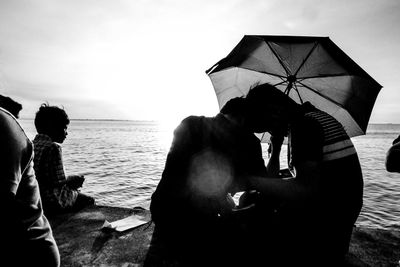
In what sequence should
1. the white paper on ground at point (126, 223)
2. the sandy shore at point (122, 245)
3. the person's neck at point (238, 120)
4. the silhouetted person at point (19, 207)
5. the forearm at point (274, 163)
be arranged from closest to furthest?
the silhouetted person at point (19, 207), the person's neck at point (238, 120), the sandy shore at point (122, 245), the forearm at point (274, 163), the white paper on ground at point (126, 223)

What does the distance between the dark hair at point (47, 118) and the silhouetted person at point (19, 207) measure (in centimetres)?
248

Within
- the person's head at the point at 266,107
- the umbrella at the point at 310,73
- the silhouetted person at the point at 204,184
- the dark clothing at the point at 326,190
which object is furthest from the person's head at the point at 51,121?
the dark clothing at the point at 326,190

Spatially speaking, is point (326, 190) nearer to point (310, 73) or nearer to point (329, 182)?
point (329, 182)

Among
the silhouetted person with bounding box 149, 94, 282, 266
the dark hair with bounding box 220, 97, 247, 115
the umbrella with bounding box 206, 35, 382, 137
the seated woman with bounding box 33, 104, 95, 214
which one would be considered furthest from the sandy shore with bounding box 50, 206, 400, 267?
A: the dark hair with bounding box 220, 97, 247, 115

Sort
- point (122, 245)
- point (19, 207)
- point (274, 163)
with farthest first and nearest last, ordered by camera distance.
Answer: point (274, 163), point (122, 245), point (19, 207)

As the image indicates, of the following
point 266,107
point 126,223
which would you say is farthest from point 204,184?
point 126,223

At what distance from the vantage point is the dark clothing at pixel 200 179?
6.22 feet

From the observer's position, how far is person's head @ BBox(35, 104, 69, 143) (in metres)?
3.67

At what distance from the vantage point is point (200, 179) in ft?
6.30

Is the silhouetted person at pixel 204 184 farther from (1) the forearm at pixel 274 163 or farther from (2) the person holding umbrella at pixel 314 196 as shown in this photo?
(1) the forearm at pixel 274 163

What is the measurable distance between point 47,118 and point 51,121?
0.23 feet

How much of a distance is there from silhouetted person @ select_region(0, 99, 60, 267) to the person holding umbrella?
1507mm

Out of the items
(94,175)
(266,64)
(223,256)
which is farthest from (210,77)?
(94,175)

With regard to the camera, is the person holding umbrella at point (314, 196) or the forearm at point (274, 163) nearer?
the person holding umbrella at point (314, 196)
